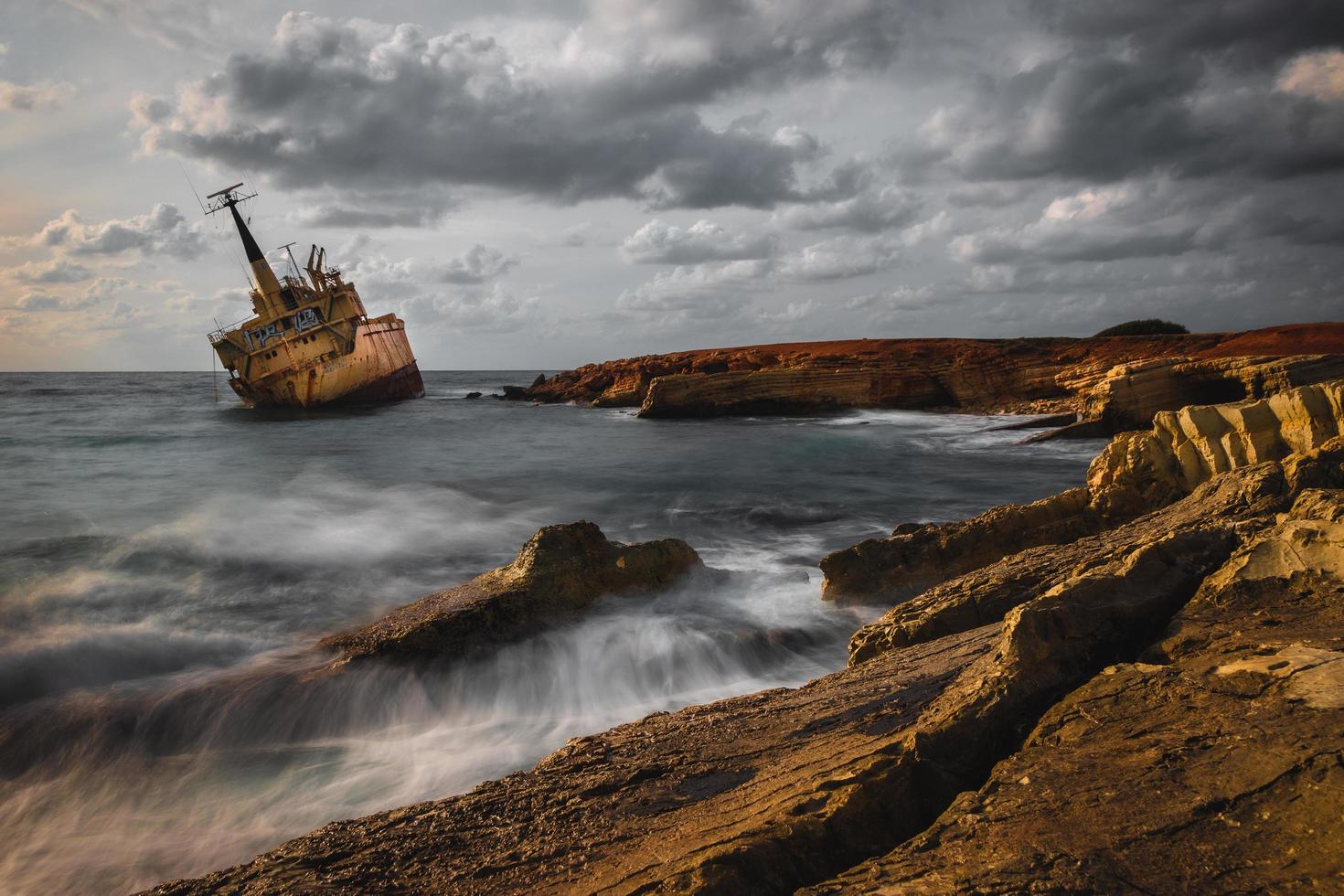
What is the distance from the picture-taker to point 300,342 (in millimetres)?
35219

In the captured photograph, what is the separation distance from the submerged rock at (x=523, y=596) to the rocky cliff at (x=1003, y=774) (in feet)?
9.45

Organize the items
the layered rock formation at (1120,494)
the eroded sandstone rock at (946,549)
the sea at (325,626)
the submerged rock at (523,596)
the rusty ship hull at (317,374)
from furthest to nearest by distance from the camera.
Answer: the rusty ship hull at (317,374)
the eroded sandstone rock at (946,549)
the layered rock formation at (1120,494)
the submerged rock at (523,596)
the sea at (325,626)

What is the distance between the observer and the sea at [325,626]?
484cm

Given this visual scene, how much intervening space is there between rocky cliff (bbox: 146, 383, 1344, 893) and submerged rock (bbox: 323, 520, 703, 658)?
9.45ft

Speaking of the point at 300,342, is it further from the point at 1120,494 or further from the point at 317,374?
the point at 1120,494

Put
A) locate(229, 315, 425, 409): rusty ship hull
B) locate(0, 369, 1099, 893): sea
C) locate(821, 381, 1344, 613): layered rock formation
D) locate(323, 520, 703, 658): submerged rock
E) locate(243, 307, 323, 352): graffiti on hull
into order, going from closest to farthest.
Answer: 1. locate(0, 369, 1099, 893): sea
2. locate(323, 520, 703, 658): submerged rock
3. locate(821, 381, 1344, 613): layered rock formation
4. locate(229, 315, 425, 409): rusty ship hull
5. locate(243, 307, 323, 352): graffiti on hull

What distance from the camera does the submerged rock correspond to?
6113 millimetres

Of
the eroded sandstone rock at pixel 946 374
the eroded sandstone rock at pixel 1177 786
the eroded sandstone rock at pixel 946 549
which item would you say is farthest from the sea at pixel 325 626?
the eroded sandstone rock at pixel 946 374

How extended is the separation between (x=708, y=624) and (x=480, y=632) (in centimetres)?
220

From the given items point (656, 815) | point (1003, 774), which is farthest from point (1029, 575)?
point (656, 815)

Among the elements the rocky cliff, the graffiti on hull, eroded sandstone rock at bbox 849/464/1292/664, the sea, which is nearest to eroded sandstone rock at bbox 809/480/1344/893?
the rocky cliff

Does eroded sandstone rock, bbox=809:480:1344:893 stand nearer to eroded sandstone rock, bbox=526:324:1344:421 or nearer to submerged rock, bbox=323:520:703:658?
submerged rock, bbox=323:520:703:658

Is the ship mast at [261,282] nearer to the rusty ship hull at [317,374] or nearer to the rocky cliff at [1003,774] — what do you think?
the rusty ship hull at [317,374]

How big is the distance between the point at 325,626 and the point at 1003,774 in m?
7.23
